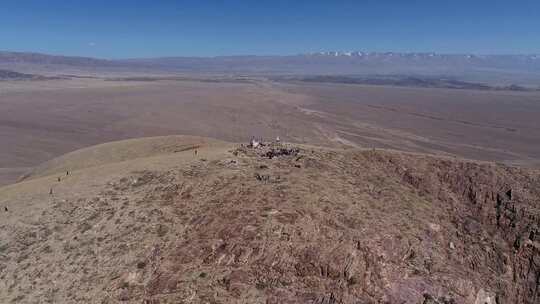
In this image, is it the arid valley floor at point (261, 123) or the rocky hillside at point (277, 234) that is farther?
the arid valley floor at point (261, 123)

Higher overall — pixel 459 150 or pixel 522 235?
pixel 522 235

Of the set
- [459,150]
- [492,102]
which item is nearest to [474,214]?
[459,150]

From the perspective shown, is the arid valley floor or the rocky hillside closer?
the rocky hillside

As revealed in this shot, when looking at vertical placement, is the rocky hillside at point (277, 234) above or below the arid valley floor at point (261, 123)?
above

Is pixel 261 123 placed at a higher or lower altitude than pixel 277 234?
lower

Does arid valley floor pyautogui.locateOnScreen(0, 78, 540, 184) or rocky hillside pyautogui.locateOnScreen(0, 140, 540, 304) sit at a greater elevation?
rocky hillside pyautogui.locateOnScreen(0, 140, 540, 304)

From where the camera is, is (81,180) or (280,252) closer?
(280,252)

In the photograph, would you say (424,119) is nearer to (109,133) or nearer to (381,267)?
(109,133)

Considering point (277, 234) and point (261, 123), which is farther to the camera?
point (261, 123)
